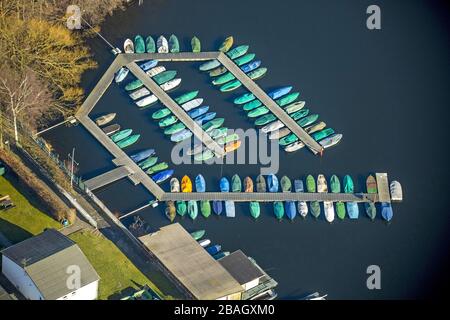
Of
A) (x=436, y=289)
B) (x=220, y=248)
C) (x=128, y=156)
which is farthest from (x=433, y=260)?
(x=128, y=156)

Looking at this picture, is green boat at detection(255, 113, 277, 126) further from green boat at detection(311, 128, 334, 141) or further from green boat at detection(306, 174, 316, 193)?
green boat at detection(306, 174, 316, 193)

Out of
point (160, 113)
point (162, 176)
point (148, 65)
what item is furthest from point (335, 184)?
point (148, 65)

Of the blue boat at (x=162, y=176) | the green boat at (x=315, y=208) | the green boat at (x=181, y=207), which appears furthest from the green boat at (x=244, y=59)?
the green boat at (x=181, y=207)

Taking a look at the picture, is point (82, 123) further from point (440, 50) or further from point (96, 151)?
point (440, 50)

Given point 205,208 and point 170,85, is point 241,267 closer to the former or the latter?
point 205,208

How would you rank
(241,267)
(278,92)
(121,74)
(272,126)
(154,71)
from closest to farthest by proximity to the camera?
1. (241,267)
2. (272,126)
3. (278,92)
4. (121,74)
5. (154,71)

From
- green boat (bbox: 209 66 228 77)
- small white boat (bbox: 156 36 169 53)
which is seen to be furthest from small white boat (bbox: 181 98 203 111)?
small white boat (bbox: 156 36 169 53)

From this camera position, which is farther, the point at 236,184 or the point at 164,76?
the point at 164,76
